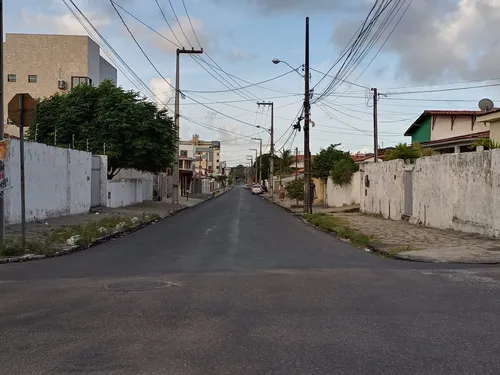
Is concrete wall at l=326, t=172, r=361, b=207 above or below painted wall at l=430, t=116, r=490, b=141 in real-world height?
below

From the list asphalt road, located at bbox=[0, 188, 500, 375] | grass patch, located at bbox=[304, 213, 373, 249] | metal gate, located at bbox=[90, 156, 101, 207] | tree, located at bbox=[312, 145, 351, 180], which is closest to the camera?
asphalt road, located at bbox=[0, 188, 500, 375]

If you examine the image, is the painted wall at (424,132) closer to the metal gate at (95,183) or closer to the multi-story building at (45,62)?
the metal gate at (95,183)

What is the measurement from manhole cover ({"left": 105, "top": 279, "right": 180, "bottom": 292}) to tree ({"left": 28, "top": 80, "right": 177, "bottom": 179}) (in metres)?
24.7

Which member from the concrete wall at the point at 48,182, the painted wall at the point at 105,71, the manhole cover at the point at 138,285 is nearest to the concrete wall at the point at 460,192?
the manhole cover at the point at 138,285

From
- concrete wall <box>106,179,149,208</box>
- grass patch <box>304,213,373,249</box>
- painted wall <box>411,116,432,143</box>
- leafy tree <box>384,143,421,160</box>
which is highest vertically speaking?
painted wall <box>411,116,432,143</box>

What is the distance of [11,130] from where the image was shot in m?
51.1

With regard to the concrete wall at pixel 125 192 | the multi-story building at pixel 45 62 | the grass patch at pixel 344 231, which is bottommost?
the grass patch at pixel 344 231

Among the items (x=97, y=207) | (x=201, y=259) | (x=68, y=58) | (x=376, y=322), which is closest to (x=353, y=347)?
(x=376, y=322)

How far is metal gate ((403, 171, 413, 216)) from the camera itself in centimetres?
2234

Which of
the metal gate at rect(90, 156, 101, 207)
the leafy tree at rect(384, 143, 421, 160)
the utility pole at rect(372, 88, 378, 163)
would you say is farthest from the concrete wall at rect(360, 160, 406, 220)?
the metal gate at rect(90, 156, 101, 207)

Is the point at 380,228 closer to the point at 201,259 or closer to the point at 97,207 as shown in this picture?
the point at 201,259

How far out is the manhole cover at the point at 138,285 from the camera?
27.7 ft

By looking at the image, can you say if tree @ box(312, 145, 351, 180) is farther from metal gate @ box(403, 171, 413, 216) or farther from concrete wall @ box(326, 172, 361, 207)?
metal gate @ box(403, 171, 413, 216)

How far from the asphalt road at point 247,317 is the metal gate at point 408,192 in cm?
1123
